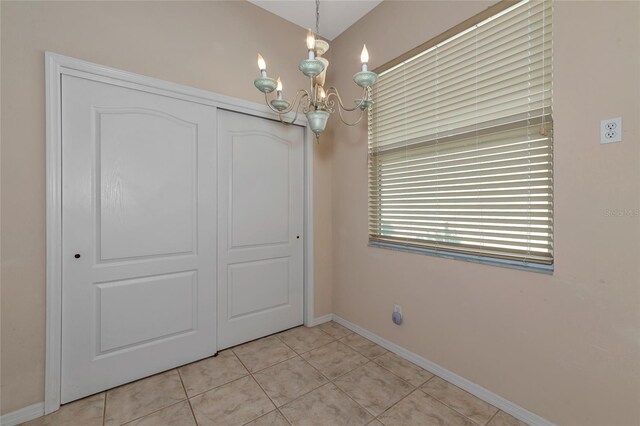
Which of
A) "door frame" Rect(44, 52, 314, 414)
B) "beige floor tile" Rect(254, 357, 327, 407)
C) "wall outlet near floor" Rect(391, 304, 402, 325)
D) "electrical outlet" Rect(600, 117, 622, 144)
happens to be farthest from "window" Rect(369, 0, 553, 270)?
"door frame" Rect(44, 52, 314, 414)

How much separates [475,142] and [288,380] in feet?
6.73

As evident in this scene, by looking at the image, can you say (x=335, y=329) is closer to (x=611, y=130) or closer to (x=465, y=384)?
(x=465, y=384)

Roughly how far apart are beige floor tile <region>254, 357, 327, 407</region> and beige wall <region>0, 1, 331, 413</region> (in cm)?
131

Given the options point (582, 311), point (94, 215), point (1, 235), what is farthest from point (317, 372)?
point (1, 235)

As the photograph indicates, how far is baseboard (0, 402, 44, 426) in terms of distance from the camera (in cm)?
148

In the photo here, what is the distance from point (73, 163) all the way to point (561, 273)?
2844mm

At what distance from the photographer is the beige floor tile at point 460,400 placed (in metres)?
1.56

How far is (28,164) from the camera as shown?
1.54m

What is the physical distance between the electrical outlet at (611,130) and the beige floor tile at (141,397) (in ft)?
8.89

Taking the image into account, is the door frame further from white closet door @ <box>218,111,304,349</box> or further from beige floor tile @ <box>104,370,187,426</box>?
white closet door @ <box>218,111,304,349</box>

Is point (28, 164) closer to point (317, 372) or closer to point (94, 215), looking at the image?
point (94, 215)

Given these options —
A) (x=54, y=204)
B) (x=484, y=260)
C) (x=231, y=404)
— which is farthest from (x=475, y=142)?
(x=54, y=204)

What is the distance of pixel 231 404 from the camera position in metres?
1.65

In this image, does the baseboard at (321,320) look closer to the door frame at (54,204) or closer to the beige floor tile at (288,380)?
the beige floor tile at (288,380)
